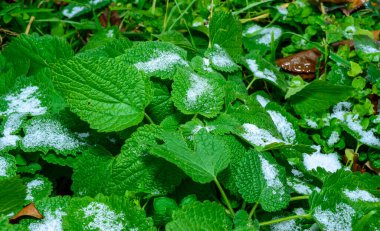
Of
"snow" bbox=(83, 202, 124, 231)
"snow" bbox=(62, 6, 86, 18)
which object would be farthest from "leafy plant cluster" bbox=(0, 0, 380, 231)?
"snow" bbox=(62, 6, 86, 18)

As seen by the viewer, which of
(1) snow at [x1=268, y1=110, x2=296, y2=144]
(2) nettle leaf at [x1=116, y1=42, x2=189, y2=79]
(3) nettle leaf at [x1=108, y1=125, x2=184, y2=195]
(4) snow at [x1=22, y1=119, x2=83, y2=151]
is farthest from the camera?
(1) snow at [x1=268, y1=110, x2=296, y2=144]

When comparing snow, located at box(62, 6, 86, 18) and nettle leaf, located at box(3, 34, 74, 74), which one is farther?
snow, located at box(62, 6, 86, 18)

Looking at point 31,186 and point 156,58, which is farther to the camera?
point 156,58

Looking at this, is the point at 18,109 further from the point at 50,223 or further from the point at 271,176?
the point at 271,176

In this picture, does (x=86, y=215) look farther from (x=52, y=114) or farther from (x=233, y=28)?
(x=233, y=28)

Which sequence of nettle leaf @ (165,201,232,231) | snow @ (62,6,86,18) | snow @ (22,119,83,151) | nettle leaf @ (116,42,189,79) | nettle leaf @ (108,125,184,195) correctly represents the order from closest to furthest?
nettle leaf @ (165,201,232,231)
nettle leaf @ (108,125,184,195)
snow @ (22,119,83,151)
nettle leaf @ (116,42,189,79)
snow @ (62,6,86,18)

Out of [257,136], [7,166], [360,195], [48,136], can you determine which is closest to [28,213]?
[7,166]

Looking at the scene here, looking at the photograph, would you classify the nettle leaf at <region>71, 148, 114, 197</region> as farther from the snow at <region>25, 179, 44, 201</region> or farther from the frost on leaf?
the frost on leaf

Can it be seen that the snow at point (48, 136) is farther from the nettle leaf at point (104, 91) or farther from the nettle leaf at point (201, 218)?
the nettle leaf at point (201, 218)
